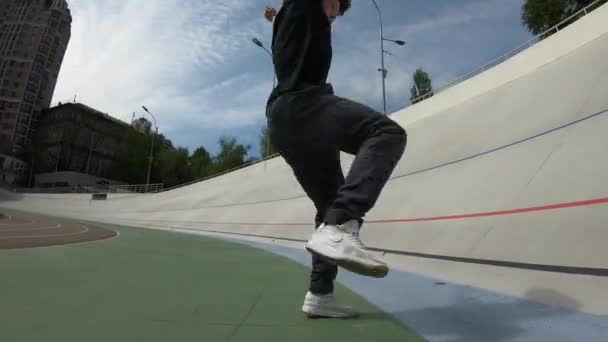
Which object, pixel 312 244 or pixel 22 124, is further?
pixel 22 124

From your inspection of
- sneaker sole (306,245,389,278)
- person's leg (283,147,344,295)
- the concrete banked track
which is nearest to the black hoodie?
person's leg (283,147,344,295)

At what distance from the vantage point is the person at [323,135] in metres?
1.46

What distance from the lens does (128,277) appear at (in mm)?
2934

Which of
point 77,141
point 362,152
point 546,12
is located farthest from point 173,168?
point 362,152

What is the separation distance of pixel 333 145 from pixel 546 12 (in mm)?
32349

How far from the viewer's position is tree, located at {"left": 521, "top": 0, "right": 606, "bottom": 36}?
82.8ft

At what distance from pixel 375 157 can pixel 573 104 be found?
17.0 ft

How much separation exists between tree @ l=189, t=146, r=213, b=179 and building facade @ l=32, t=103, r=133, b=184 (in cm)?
1317

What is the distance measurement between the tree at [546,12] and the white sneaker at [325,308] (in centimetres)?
3134

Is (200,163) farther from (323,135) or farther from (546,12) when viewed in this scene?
(323,135)

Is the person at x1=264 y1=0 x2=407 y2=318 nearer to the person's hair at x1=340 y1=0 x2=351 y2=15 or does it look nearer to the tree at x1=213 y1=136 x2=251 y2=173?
the person's hair at x1=340 y1=0 x2=351 y2=15

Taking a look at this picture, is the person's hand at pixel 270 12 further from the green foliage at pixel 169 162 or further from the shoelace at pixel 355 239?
the green foliage at pixel 169 162

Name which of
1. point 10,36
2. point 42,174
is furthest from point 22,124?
point 10,36

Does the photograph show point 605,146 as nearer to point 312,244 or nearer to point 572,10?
point 312,244
